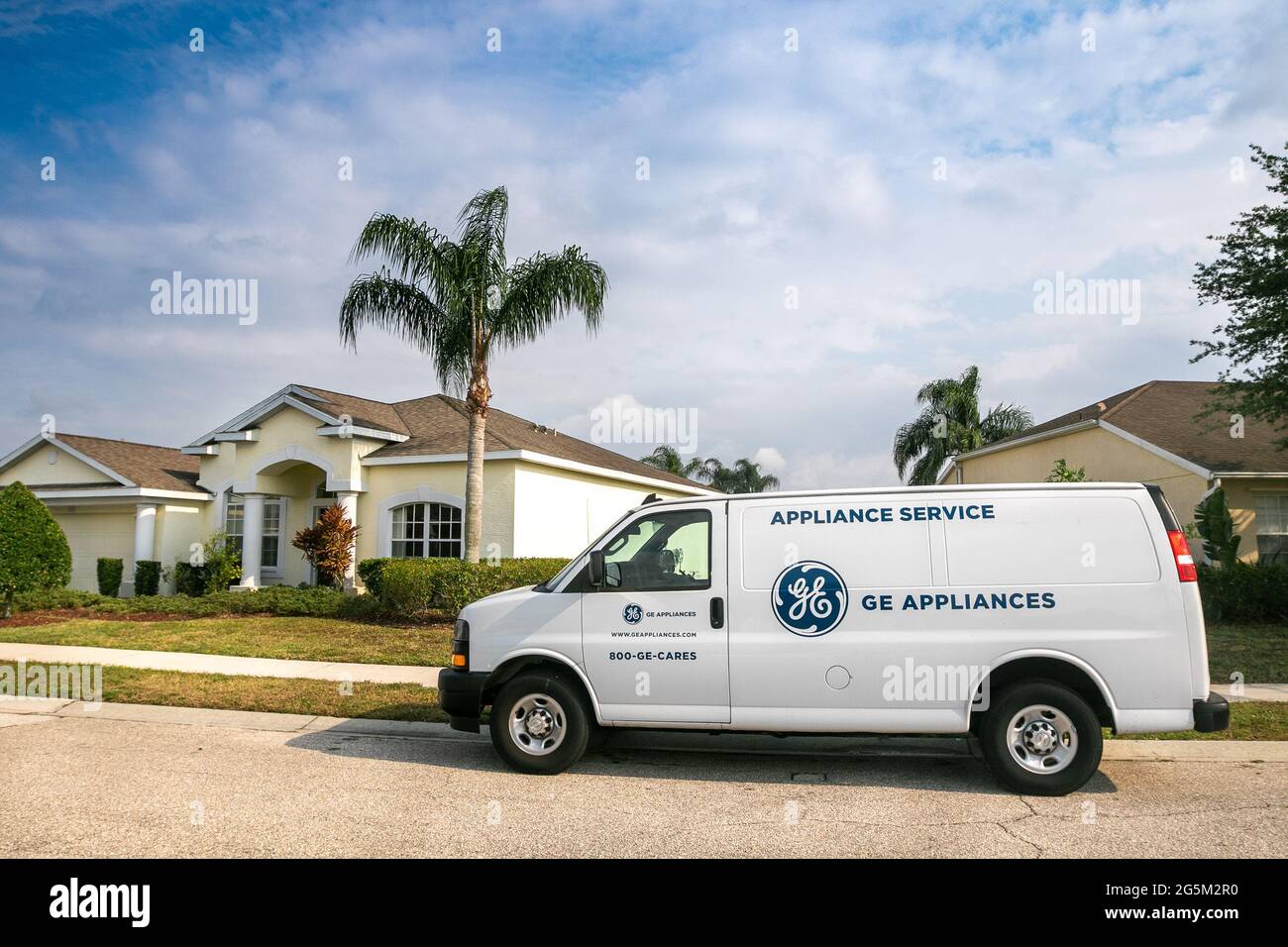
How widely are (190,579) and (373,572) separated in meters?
6.92

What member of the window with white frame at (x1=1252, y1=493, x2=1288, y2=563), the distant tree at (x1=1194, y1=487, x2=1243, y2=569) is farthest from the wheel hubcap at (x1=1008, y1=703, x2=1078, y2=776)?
the window with white frame at (x1=1252, y1=493, x2=1288, y2=563)

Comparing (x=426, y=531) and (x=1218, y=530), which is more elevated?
(x=426, y=531)

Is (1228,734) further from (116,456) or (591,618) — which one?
(116,456)

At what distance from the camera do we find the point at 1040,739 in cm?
612

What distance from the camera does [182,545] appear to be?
74.3 feet

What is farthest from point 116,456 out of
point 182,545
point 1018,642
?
point 1018,642

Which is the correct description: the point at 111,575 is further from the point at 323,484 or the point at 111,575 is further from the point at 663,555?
the point at 663,555

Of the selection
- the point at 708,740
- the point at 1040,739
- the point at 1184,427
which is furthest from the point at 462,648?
the point at 1184,427

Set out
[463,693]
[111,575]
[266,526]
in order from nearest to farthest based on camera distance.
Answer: [463,693] < [266,526] < [111,575]

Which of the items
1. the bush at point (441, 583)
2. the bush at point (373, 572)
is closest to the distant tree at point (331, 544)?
the bush at point (373, 572)

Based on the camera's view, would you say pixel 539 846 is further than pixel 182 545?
No

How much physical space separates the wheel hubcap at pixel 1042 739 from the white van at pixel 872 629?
0.05ft

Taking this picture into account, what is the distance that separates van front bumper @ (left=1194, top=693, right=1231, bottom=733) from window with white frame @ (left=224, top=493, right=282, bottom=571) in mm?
20941

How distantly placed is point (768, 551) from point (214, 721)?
19.9 ft
